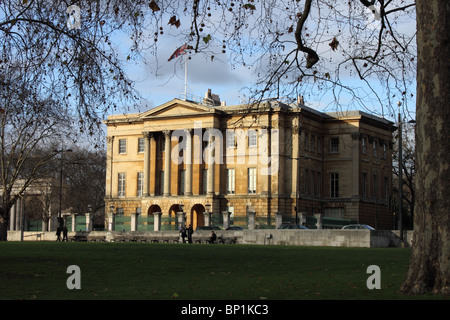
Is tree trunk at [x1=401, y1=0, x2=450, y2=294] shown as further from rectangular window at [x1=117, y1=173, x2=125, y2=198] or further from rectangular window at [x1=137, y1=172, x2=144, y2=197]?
rectangular window at [x1=117, y1=173, x2=125, y2=198]

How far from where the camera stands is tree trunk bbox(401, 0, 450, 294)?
15070 mm

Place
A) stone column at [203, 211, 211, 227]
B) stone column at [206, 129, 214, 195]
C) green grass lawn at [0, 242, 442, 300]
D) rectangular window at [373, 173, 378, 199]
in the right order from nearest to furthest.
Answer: green grass lawn at [0, 242, 442, 300]
stone column at [203, 211, 211, 227]
stone column at [206, 129, 214, 195]
rectangular window at [373, 173, 378, 199]

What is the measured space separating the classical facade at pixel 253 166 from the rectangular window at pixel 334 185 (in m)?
0.12

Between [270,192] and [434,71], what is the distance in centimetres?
7084

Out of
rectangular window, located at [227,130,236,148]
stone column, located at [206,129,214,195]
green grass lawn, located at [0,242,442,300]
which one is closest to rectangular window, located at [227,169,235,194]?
stone column, located at [206,129,214,195]

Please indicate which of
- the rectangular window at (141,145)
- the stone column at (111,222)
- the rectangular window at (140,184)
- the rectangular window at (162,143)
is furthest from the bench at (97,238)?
the rectangular window at (141,145)

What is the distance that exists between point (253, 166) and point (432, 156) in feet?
238

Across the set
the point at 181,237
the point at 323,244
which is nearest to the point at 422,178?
the point at 323,244

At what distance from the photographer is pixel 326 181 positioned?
9262 cm

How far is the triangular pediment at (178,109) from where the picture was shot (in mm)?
88688

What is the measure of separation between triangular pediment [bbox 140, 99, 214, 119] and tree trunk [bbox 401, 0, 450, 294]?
238ft

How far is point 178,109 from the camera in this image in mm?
90688

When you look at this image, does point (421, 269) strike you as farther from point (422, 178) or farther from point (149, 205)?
point (149, 205)

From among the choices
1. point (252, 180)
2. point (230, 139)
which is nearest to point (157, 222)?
point (252, 180)
